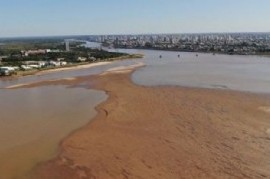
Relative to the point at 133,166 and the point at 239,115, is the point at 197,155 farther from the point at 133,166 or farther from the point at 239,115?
the point at 239,115

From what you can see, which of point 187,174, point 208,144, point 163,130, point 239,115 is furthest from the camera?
point 239,115

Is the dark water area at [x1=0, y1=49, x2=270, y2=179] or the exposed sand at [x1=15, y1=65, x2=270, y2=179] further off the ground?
the exposed sand at [x1=15, y1=65, x2=270, y2=179]

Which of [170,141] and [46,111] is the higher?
[170,141]

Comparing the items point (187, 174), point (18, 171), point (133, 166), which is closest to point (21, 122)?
point (18, 171)

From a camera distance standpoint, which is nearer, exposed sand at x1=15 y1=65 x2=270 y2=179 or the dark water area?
exposed sand at x1=15 y1=65 x2=270 y2=179

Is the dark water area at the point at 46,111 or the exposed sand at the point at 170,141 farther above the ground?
the exposed sand at the point at 170,141

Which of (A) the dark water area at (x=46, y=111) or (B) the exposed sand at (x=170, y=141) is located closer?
(B) the exposed sand at (x=170, y=141)

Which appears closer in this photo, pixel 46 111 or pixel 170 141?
pixel 170 141

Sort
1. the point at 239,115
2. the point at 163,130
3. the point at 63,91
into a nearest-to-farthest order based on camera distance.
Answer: the point at 163,130 → the point at 239,115 → the point at 63,91
